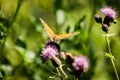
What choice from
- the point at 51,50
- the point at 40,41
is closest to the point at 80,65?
the point at 51,50

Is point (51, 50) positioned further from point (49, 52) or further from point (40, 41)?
point (40, 41)

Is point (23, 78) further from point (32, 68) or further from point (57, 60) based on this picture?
point (57, 60)

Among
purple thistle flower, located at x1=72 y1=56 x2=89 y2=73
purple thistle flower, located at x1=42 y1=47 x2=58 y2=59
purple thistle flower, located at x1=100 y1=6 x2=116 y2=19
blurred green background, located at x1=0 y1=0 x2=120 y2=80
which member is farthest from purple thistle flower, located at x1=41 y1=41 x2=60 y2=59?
purple thistle flower, located at x1=100 y1=6 x2=116 y2=19

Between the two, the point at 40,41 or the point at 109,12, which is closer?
the point at 109,12

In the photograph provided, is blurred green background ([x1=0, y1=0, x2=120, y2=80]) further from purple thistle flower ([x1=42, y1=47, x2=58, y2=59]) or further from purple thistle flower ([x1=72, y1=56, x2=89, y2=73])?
purple thistle flower ([x1=72, y1=56, x2=89, y2=73])

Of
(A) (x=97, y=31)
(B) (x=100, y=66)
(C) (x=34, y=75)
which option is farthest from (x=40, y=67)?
(A) (x=97, y=31)

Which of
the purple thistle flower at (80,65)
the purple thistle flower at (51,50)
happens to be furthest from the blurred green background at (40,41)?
the purple thistle flower at (80,65)
